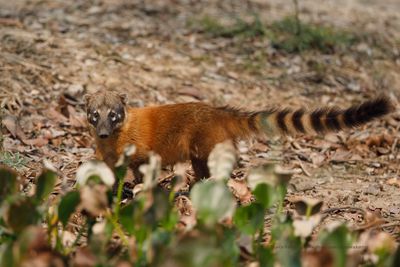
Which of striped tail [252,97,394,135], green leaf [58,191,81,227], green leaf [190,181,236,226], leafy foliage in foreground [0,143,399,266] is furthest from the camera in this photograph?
striped tail [252,97,394,135]

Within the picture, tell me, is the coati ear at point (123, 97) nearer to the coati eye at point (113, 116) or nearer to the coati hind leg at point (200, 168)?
the coati eye at point (113, 116)

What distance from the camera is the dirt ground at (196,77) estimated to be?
627 cm

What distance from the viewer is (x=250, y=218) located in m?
3.55

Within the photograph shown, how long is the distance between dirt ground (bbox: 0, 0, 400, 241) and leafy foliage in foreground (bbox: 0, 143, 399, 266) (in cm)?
165

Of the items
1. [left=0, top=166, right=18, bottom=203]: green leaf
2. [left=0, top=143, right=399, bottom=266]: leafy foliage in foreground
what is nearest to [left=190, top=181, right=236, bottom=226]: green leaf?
[left=0, top=143, right=399, bottom=266]: leafy foliage in foreground

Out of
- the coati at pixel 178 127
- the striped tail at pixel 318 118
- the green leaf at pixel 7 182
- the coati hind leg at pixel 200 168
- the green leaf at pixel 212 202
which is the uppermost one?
the green leaf at pixel 212 202

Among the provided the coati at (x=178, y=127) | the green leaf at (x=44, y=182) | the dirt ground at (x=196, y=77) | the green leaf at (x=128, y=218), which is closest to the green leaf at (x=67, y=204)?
the green leaf at (x=44, y=182)

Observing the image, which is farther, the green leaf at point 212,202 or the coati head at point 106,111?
the coati head at point 106,111

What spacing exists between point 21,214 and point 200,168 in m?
2.63

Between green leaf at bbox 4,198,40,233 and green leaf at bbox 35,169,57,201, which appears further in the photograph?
green leaf at bbox 35,169,57,201

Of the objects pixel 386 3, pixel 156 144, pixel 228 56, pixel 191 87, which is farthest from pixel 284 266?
pixel 386 3

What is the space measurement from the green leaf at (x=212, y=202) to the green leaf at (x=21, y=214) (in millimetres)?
702

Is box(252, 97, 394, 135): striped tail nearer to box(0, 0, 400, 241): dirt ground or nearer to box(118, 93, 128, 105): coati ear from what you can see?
box(0, 0, 400, 241): dirt ground

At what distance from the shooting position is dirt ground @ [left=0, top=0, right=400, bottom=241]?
627 cm
